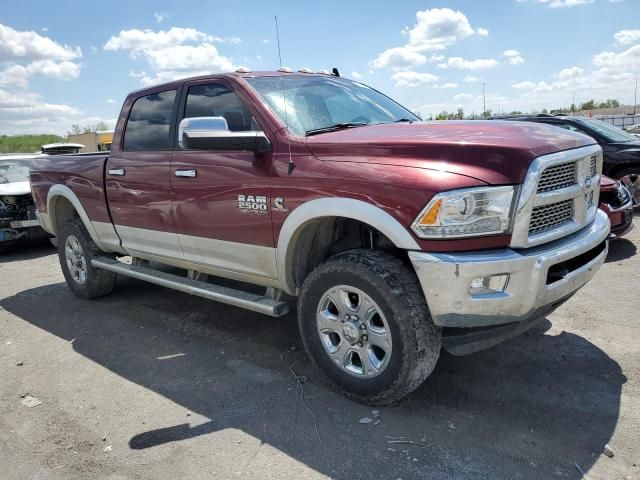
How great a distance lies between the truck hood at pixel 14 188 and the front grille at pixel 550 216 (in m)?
8.74

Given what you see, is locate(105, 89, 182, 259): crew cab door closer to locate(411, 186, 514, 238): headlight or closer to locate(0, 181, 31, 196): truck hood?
locate(411, 186, 514, 238): headlight

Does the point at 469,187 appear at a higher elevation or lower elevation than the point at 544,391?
higher

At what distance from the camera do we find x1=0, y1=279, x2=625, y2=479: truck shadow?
8.89ft

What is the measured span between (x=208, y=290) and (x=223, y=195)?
0.83 metres

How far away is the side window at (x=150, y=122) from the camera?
15.0ft

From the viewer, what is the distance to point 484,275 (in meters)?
2.65

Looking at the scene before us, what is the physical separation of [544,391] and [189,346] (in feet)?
9.00

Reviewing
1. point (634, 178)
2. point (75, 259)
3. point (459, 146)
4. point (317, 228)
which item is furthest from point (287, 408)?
point (634, 178)

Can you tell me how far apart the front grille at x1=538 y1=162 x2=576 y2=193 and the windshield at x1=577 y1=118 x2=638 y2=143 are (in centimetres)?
630

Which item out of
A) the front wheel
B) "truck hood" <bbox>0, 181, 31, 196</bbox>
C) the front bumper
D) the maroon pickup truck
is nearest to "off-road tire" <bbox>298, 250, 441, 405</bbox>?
the maroon pickup truck

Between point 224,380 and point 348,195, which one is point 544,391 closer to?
point 348,195

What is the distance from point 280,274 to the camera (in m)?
3.63

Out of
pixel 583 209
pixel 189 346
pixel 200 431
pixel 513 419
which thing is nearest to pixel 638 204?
pixel 583 209

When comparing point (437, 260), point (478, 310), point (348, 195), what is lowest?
point (478, 310)
